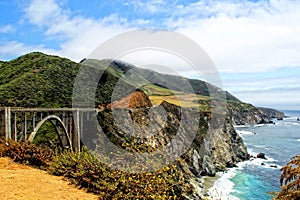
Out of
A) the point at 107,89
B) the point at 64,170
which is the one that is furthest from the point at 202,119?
the point at 64,170

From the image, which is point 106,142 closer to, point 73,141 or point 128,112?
point 73,141

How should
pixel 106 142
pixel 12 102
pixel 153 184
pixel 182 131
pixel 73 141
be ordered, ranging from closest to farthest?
pixel 153 184 < pixel 73 141 < pixel 106 142 < pixel 12 102 < pixel 182 131

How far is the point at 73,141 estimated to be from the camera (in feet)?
81.0

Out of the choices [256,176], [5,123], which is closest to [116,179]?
[5,123]

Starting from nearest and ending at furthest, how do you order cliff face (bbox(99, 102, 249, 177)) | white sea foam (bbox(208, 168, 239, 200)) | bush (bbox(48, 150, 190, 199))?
bush (bbox(48, 150, 190, 199)), white sea foam (bbox(208, 168, 239, 200)), cliff face (bbox(99, 102, 249, 177))

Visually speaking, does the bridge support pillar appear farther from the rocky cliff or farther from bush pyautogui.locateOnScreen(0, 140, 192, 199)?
the rocky cliff

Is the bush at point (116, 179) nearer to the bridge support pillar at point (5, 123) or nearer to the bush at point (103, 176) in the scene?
the bush at point (103, 176)

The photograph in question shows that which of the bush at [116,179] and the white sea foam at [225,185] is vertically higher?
the bush at [116,179]

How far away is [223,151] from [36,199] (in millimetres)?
48022

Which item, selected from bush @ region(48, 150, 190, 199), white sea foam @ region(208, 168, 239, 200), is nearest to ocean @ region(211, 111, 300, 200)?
white sea foam @ region(208, 168, 239, 200)

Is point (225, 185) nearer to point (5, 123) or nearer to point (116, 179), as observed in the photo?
point (5, 123)

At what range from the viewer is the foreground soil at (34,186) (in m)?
6.39

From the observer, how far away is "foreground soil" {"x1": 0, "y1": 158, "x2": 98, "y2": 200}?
6.39m

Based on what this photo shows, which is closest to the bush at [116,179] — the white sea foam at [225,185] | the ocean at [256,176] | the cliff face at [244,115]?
the ocean at [256,176]
